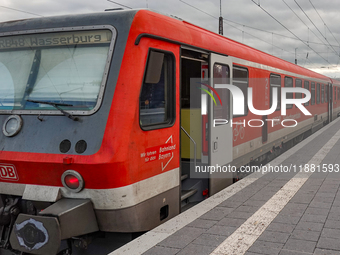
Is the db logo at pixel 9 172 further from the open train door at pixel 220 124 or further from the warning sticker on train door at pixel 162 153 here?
the open train door at pixel 220 124

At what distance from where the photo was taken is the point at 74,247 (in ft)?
15.2

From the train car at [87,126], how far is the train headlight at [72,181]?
11mm

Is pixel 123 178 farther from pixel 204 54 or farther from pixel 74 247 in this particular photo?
pixel 204 54

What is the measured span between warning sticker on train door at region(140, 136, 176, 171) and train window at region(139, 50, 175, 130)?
0.83 feet

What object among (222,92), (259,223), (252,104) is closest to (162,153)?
(259,223)

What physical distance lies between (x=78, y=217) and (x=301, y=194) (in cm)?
381

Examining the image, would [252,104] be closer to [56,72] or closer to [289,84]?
[289,84]

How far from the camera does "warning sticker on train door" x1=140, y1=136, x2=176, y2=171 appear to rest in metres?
4.52

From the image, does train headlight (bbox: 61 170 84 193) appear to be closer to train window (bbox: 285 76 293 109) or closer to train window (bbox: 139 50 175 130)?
train window (bbox: 139 50 175 130)

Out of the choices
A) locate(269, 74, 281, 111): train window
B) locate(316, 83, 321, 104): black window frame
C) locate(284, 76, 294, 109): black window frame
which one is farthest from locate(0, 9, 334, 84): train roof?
locate(316, 83, 321, 104): black window frame

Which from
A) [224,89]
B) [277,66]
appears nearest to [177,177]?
[224,89]

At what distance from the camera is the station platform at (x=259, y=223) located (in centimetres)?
396

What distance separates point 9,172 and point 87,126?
1.11 metres

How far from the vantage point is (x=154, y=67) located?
455 centimetres
